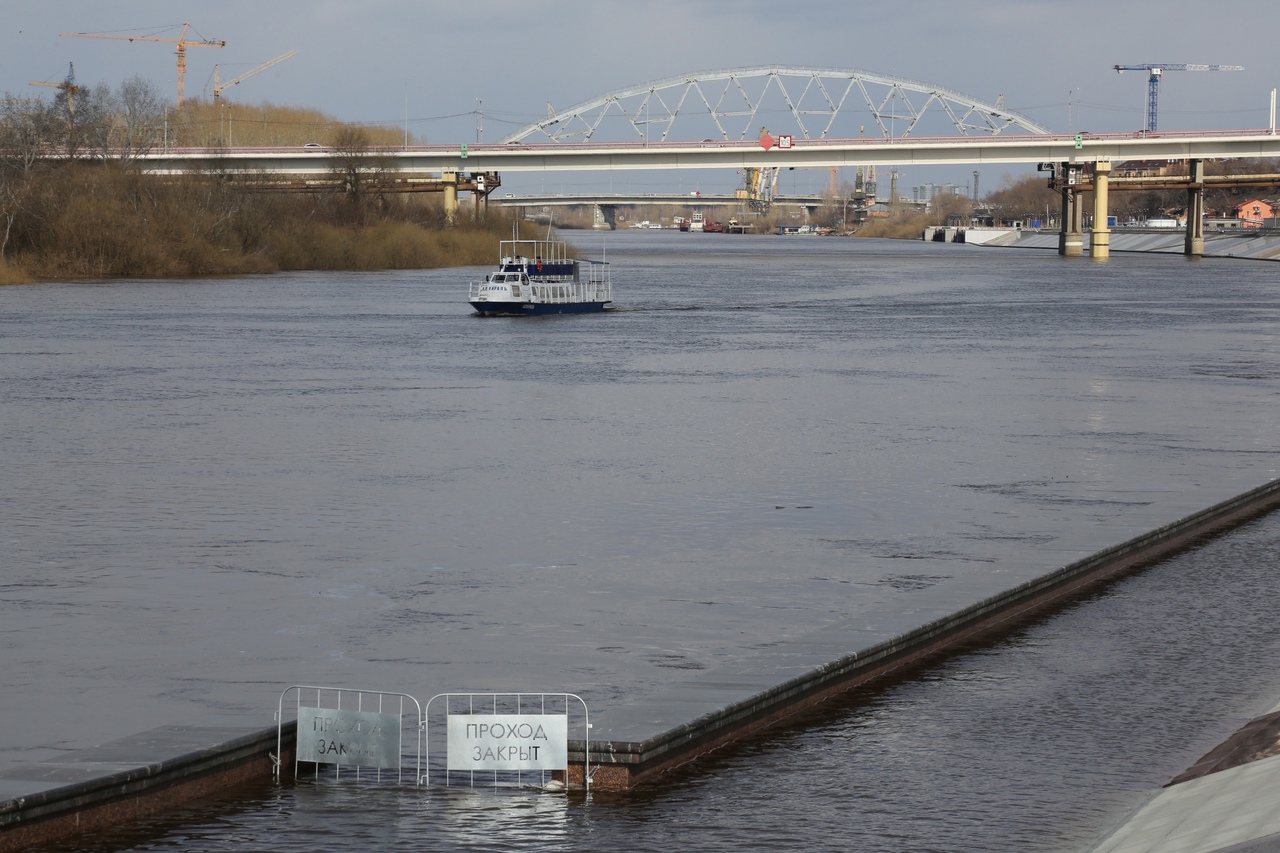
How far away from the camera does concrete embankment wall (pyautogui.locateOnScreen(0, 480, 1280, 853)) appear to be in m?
9.98

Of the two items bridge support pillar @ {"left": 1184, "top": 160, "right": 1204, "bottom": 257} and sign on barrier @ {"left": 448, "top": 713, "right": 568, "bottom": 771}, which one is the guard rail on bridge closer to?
bridge support pillar @ {"left": 1184, "top": 160, "right": 1204, "bottom": 257}

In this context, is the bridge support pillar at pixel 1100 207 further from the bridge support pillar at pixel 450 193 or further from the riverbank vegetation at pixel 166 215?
the bridge support pillar at pixel 450 193

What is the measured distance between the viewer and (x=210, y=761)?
10836mm

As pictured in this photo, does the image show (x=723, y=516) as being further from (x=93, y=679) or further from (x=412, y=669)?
(x=93, y=679)

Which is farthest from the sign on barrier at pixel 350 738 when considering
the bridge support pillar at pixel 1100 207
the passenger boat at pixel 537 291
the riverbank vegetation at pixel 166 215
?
the bridge support pillar at pixel 1100 207

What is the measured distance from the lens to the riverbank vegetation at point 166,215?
303 ft

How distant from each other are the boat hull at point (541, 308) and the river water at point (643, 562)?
80.3 ft

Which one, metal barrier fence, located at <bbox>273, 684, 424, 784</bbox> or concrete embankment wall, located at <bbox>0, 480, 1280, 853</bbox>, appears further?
metal barrier fence, located at <bbox>273, 684, 424, 784</bbox>

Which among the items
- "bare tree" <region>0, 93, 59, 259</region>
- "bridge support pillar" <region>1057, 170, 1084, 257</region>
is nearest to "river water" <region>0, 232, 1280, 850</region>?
"bare tree" <region>0, 93, 59, 259</region>

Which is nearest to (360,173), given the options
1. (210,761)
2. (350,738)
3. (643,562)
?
(643,562)

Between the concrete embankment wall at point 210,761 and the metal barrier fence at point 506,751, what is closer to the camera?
the concrete embankment wall at point 210,761

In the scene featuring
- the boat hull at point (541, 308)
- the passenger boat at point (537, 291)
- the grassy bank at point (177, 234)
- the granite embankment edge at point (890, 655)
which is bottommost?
the granite embankment edge at point (890, 655)

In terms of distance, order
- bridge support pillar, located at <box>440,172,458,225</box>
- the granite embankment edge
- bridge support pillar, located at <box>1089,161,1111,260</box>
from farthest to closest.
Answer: bridge support pillar, located at <box>1089,161,1111,260</box> < bridge support pillar, located at <box>440,172,458,225</box> < the granite embankment edge

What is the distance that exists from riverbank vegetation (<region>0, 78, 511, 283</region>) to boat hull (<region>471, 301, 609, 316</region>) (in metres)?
30.5
